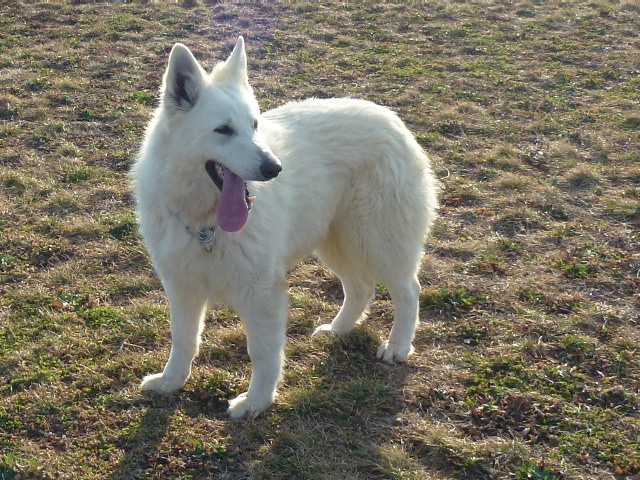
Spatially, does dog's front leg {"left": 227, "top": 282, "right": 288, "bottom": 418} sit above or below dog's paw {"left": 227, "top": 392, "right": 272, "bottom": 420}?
above

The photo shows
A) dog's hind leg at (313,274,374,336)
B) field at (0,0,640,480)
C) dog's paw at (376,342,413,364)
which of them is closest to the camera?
field at (0,0,640,480)

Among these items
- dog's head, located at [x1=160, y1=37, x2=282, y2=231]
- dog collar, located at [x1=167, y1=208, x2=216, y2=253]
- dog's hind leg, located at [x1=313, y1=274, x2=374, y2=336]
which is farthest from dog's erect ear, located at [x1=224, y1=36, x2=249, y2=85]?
dog's hind leg, located at [x1=313, y1=274, x2=374, y2=336]

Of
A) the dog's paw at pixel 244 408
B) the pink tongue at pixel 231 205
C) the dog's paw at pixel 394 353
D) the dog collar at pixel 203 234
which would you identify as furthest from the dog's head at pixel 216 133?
the dog's paw at pixel 394 353

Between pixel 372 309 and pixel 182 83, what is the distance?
216 cm

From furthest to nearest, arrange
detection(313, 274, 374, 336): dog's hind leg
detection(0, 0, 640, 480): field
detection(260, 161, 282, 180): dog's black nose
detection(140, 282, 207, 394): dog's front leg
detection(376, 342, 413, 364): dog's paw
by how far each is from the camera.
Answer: detection(313, 274, 374, 336): dog's hind leg, detection(376, 342, 413, 364): dog's paw, detection(140, 282, 207, 394): dog's front leg, detection(0, 0, 640, 480): field, detection(260, 161, 282, 180): dog's black nose

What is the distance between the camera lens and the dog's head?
3154 mm

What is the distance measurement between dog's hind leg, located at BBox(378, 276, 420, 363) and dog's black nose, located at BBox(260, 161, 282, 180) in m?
1.30

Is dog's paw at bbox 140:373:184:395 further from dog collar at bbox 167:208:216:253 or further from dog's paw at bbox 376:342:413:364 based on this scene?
dog's paw at bbox 376:342:413:364

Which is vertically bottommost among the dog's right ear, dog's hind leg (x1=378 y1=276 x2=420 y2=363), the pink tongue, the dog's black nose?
dog's hind leg (x1=378 y1=276 x2=420 y2=363)

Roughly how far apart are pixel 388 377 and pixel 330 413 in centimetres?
49

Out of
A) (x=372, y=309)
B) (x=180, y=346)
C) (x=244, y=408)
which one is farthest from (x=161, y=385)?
(x=372, y=309)

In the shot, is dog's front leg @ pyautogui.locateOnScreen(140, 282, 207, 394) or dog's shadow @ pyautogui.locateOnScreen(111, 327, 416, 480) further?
dog's front leg @ pyautogui.locateOnScreen(140, 282, 207, 394)

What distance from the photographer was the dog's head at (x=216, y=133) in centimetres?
315

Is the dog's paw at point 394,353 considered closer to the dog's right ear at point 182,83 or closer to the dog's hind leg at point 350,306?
the dog's hind leg at point 350,306
